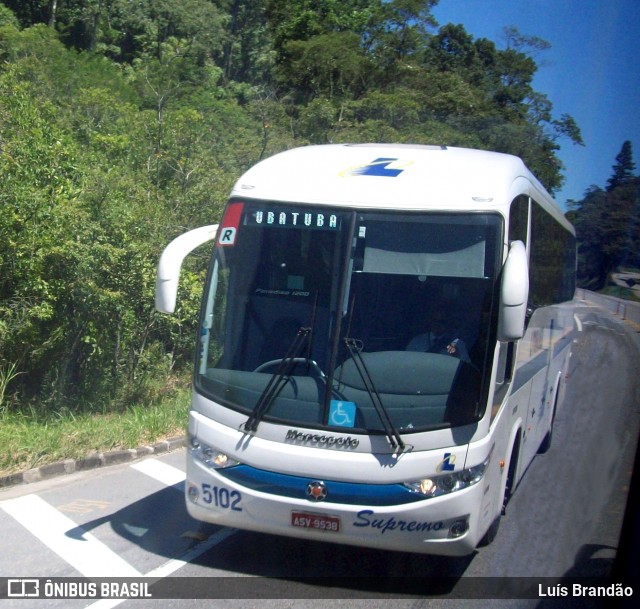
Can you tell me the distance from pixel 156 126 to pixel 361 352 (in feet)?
37.9

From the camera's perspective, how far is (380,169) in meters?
5.93

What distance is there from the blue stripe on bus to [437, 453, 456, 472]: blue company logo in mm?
229

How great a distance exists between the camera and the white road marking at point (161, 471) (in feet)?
26.1

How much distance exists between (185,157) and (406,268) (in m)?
10.2

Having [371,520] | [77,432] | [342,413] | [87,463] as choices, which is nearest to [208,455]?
[342,413]

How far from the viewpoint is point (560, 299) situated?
30.8 feet

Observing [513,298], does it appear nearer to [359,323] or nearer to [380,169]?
[359,323]

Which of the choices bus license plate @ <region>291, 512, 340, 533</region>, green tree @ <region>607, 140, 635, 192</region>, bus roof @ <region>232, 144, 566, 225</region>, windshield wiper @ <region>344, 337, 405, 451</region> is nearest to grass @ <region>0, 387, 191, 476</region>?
bus license plate @ <region>291, 512, 340, 533</region>

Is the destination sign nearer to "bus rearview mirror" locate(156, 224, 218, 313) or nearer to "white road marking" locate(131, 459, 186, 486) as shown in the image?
"bus rearview mirror" locate(156, 224, 218, 313)

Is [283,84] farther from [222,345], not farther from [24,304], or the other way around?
[222,345]

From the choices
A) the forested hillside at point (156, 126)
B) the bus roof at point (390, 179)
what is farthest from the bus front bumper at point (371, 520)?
the forested hillside at point (156, 126)

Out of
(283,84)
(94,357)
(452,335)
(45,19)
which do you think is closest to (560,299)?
(452,335)

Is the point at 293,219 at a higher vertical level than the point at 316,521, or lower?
higher

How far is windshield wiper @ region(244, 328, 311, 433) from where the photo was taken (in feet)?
17.4
